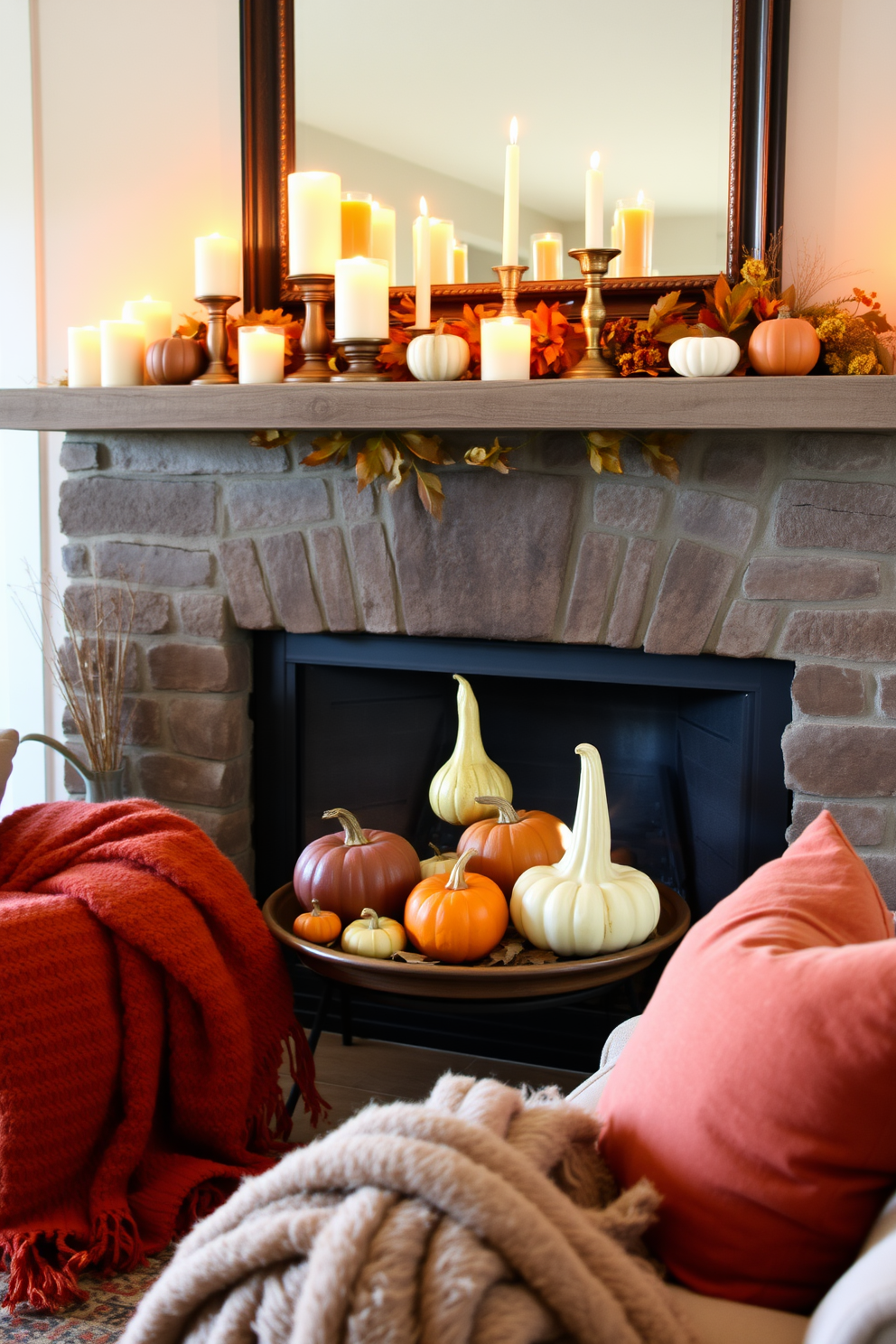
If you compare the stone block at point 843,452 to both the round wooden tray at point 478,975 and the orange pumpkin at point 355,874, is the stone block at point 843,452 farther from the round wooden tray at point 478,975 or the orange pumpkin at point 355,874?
the orange pumpkin at point 355,874

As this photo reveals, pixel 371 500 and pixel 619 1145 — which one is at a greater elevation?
pixel 371 500

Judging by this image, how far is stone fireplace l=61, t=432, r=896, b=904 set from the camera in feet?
6.39

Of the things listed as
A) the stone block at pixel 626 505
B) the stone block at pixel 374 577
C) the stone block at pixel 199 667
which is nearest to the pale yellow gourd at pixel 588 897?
the stone block at pixel 626 505

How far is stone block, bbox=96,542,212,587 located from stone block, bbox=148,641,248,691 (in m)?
0.13

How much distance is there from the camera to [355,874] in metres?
1.89

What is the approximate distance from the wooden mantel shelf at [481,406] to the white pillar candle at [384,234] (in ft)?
1.12

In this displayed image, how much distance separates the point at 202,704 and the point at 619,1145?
1.61 metres

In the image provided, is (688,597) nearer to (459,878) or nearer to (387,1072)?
(459,878)

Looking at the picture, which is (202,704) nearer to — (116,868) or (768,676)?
(116,868)

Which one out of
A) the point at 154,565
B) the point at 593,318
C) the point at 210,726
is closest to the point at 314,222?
the point at 593,318

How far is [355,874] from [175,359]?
104 centimetres

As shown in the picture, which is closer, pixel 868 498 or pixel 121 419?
pixel 868 498

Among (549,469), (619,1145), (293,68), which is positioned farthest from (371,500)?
(619,1145)

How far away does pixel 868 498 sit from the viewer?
6.25 ft
